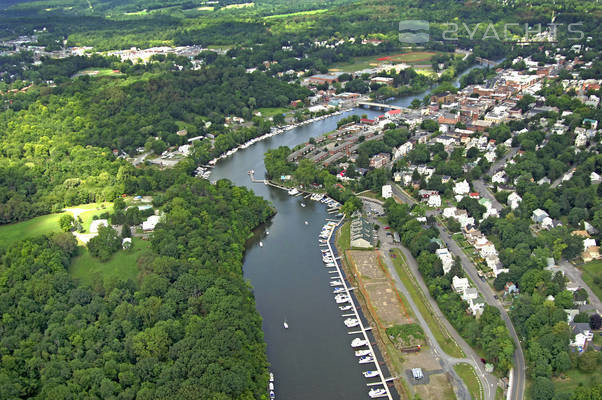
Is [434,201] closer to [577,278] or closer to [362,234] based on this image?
[362,234]

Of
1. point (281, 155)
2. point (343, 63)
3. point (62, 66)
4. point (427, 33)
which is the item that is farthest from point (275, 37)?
point (281, 155)

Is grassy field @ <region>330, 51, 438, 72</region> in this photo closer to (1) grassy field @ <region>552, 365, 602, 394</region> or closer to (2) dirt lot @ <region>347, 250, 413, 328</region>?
(2) dirt lot @ <region>347, 250, 413, 328</region>

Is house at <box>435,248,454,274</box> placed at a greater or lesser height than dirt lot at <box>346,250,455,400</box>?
greater

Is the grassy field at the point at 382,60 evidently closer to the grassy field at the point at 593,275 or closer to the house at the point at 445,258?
the house at the point at 445,258

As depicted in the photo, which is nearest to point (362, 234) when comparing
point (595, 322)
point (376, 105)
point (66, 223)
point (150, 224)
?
point (150, 224)

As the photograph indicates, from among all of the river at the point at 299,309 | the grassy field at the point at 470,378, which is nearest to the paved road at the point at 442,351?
the grassy field at the point at 470,378

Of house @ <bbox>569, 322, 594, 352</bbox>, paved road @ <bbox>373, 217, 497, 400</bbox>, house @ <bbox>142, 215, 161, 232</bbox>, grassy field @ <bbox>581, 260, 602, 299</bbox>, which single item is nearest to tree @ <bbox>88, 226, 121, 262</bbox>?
house @ <bbox>142, 215, 161, 232</bbox>
